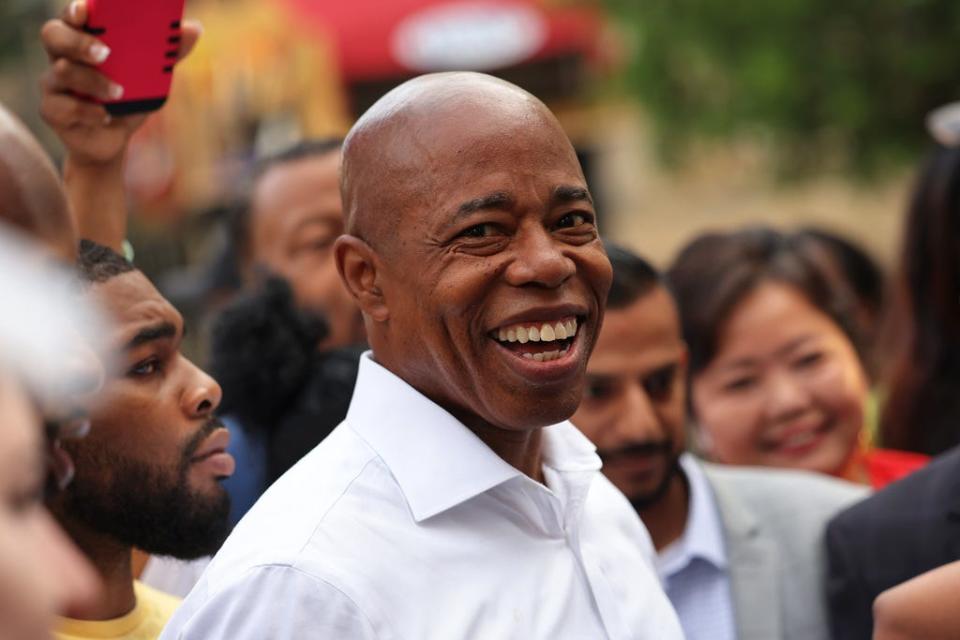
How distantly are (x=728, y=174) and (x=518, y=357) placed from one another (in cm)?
1438

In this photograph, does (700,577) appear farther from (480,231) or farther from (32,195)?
(32,195)

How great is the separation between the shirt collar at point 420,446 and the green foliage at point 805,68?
695 centimetres

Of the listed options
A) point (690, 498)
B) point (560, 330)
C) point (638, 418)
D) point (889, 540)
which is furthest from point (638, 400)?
point (560, 330)

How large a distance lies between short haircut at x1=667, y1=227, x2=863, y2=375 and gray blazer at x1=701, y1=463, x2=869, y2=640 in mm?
658

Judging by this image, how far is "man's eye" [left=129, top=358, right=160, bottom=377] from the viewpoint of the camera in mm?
2498

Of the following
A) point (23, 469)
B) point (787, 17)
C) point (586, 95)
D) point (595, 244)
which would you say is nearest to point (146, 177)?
point (586, 95)

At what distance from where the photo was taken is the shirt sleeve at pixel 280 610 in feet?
6.49

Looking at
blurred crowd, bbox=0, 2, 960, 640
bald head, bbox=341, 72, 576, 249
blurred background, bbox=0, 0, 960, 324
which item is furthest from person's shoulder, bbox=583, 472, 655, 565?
→ blurred background, bbox=0, 0, 960, 324

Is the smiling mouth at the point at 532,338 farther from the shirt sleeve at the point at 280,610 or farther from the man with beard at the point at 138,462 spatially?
the man with beard at the point at 138,462

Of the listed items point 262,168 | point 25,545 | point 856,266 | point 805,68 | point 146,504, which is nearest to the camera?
point 25,545

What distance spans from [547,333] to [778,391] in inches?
77.4

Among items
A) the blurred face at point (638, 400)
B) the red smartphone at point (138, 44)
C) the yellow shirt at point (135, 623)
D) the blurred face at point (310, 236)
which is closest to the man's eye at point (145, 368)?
the yellow shirt at point (135, 623)

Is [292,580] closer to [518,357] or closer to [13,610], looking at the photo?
[518,357]

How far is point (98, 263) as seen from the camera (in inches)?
99.7
